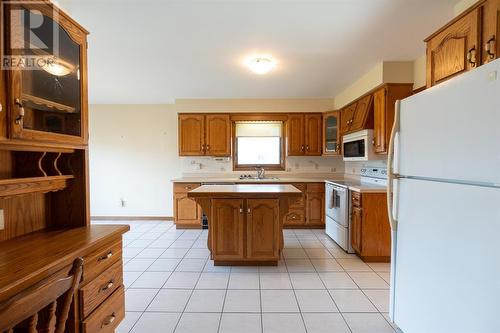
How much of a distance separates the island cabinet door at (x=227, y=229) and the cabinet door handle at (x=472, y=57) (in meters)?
2.24

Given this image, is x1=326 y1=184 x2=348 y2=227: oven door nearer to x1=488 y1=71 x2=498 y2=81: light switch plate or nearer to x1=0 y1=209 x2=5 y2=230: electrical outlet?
x1=488 y1=71 x2=498 y2=81: light switch plate

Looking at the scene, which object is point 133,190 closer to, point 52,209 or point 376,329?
point 52,209

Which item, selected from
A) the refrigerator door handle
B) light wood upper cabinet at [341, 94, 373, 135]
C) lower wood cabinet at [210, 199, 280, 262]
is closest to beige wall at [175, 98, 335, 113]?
light wood upper cabinet at [341, 94, 373, 135]

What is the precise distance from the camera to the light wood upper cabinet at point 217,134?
16.0ft

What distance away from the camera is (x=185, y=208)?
4.63m

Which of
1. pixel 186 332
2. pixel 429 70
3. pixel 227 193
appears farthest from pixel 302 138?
pixel 186 332

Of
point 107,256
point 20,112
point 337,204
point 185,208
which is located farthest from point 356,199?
point 20,112

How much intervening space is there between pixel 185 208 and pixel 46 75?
3.48m

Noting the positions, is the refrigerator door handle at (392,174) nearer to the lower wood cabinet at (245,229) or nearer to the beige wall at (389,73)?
the lower wood cabinet at (245,229)

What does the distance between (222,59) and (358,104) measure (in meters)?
2.10

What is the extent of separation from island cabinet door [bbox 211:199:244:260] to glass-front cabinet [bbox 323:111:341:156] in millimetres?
2546

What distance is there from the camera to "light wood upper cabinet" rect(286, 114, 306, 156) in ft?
16.1

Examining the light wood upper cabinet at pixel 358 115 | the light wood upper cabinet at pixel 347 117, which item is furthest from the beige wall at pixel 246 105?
the light wood upper cabinet at pixel 358 115

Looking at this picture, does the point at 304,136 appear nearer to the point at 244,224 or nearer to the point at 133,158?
the point at 244,224
